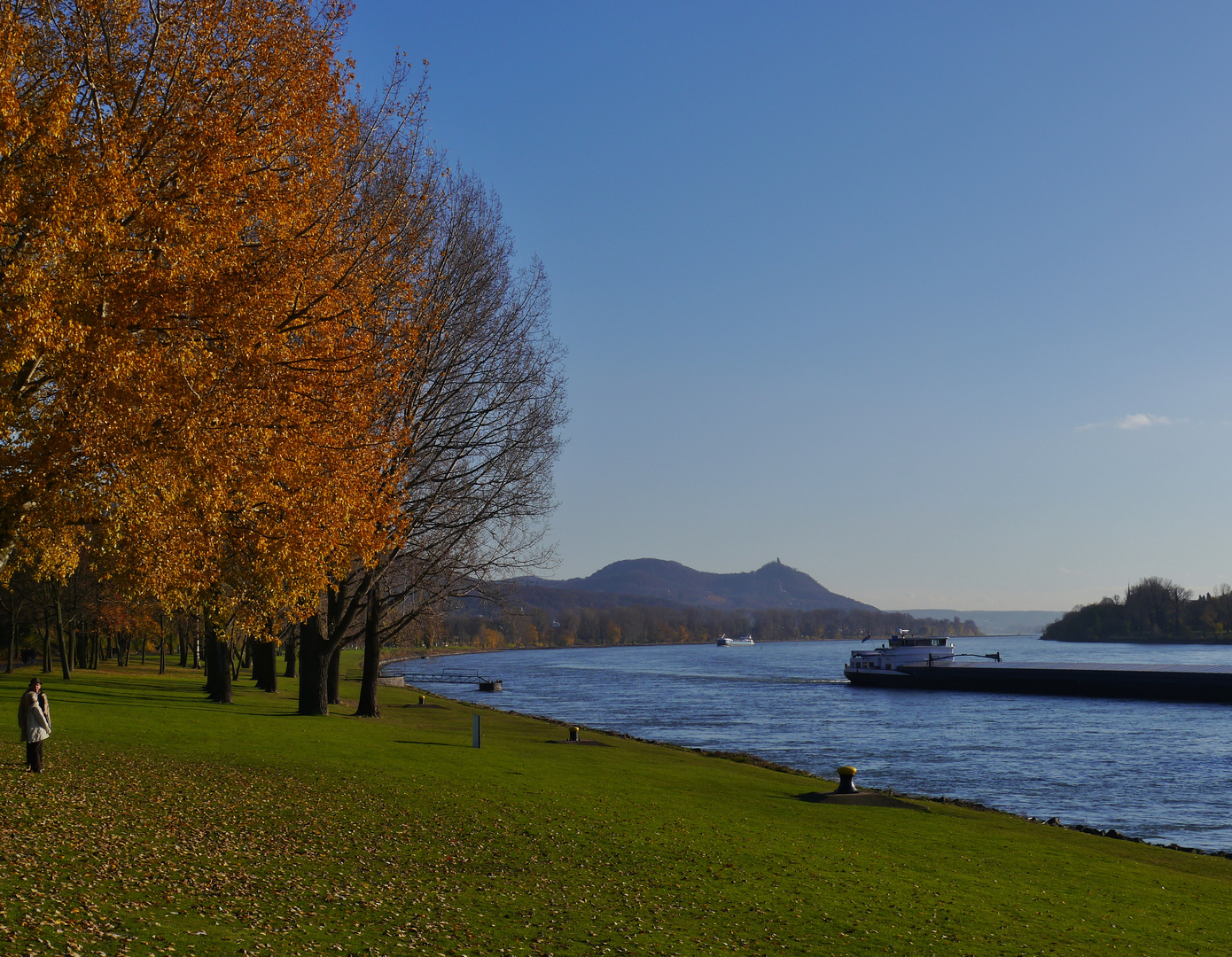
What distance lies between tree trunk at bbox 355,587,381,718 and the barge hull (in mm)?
79959

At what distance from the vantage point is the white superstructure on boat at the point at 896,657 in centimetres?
11050

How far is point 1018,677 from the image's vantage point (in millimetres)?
102875

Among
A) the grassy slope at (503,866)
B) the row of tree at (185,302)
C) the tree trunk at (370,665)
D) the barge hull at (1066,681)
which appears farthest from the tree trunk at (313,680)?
the barge hull at (1066,681)

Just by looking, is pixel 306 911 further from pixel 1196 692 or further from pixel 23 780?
pixel 1196 692

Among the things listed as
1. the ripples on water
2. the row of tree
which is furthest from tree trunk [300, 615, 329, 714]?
the ripples on water

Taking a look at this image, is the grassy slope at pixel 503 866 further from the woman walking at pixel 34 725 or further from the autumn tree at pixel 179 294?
the autumn tree at pixel 179 294

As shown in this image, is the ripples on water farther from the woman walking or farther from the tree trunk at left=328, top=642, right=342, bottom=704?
the woman walking

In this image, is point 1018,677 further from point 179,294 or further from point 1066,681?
point 179,294

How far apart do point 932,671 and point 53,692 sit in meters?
92.0

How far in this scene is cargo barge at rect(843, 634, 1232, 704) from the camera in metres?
90.2

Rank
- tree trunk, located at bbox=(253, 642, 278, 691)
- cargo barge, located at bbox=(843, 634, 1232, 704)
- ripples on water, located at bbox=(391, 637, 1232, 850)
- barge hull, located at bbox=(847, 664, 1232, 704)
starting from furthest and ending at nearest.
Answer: cargo barge, located at bbox=(843, 634, 1232, 704) → barge hull, located at bbox=(847, 664, 1232, 704) → tree trunk, located at bbox=(253, 642, 278, 691) → ripples on water, located at bbox=(391, 637, 1232, 850)

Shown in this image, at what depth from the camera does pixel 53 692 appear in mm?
37875

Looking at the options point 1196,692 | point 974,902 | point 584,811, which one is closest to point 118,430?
point 584,811

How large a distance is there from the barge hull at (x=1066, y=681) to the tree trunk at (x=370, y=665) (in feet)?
262
